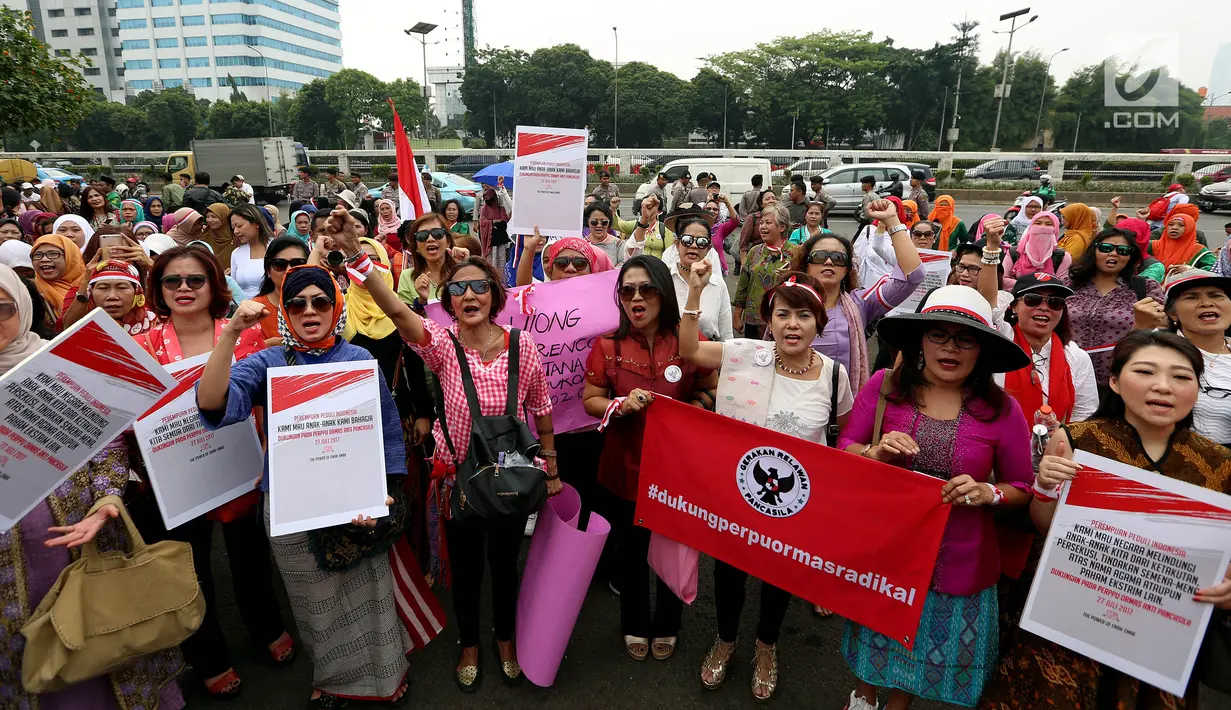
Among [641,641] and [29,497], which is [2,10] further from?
[641,641]

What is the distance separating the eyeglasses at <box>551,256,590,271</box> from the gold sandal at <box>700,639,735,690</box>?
2366 mm

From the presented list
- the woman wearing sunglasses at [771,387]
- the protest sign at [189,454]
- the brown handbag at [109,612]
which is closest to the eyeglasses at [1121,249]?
the woman wearing sunglasses at [771,387]

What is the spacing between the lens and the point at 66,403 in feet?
6.99

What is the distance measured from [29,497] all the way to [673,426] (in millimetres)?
2311

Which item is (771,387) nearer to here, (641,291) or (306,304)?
(641,291)

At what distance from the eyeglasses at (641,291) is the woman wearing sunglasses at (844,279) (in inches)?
42.6

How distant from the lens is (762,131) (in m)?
55.0

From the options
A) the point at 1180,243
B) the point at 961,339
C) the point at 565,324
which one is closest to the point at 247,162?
the point at 565,324

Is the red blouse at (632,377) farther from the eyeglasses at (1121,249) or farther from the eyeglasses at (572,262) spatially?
the eyeglasses at (1121,249)

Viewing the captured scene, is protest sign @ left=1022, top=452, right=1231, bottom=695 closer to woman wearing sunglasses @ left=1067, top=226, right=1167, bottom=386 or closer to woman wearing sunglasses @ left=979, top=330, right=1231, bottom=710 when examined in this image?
woman wearing sunglasses @ left=979, top=330, right=1231, bottom=710

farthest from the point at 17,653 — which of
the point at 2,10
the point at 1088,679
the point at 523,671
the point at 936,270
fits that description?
the point at 2,10

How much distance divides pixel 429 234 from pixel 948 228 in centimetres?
672

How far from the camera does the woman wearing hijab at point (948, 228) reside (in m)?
8.22

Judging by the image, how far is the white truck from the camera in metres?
28.4
